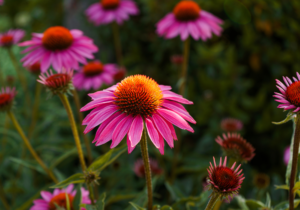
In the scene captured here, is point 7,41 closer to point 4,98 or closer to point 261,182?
point 4,98

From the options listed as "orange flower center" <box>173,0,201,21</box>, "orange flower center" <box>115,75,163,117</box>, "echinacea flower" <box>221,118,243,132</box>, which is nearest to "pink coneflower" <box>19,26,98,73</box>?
"orange flower center" <box>115,75,163,117</box>

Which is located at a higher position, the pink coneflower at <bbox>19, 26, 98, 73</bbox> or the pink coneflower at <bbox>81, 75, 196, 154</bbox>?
the pink coneflower at <bbox>19, 26, 98, 73</bbox>

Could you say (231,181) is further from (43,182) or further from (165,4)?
(165,4)

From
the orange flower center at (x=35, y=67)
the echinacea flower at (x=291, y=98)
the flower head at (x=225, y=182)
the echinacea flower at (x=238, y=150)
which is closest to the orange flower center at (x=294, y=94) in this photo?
the echinacea flower at (x=291, y=98)

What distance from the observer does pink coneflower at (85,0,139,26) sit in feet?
6.34

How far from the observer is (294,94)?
2.17 ft

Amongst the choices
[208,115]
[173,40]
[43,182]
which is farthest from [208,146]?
[43,182]

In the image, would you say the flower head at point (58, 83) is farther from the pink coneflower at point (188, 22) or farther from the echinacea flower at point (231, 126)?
the echinacea flower at point (231, 126)

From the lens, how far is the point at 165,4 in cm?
236

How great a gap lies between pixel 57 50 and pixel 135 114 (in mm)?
677

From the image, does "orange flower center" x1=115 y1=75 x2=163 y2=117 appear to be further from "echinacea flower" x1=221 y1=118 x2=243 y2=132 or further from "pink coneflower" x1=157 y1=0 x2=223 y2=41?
"echinacea flower" x1=221 y1=118 x2=243 y2=132

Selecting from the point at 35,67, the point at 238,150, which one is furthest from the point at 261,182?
the point at 35,67

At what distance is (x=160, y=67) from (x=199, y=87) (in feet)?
1.62

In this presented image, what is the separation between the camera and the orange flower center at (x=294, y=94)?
0.66 m
